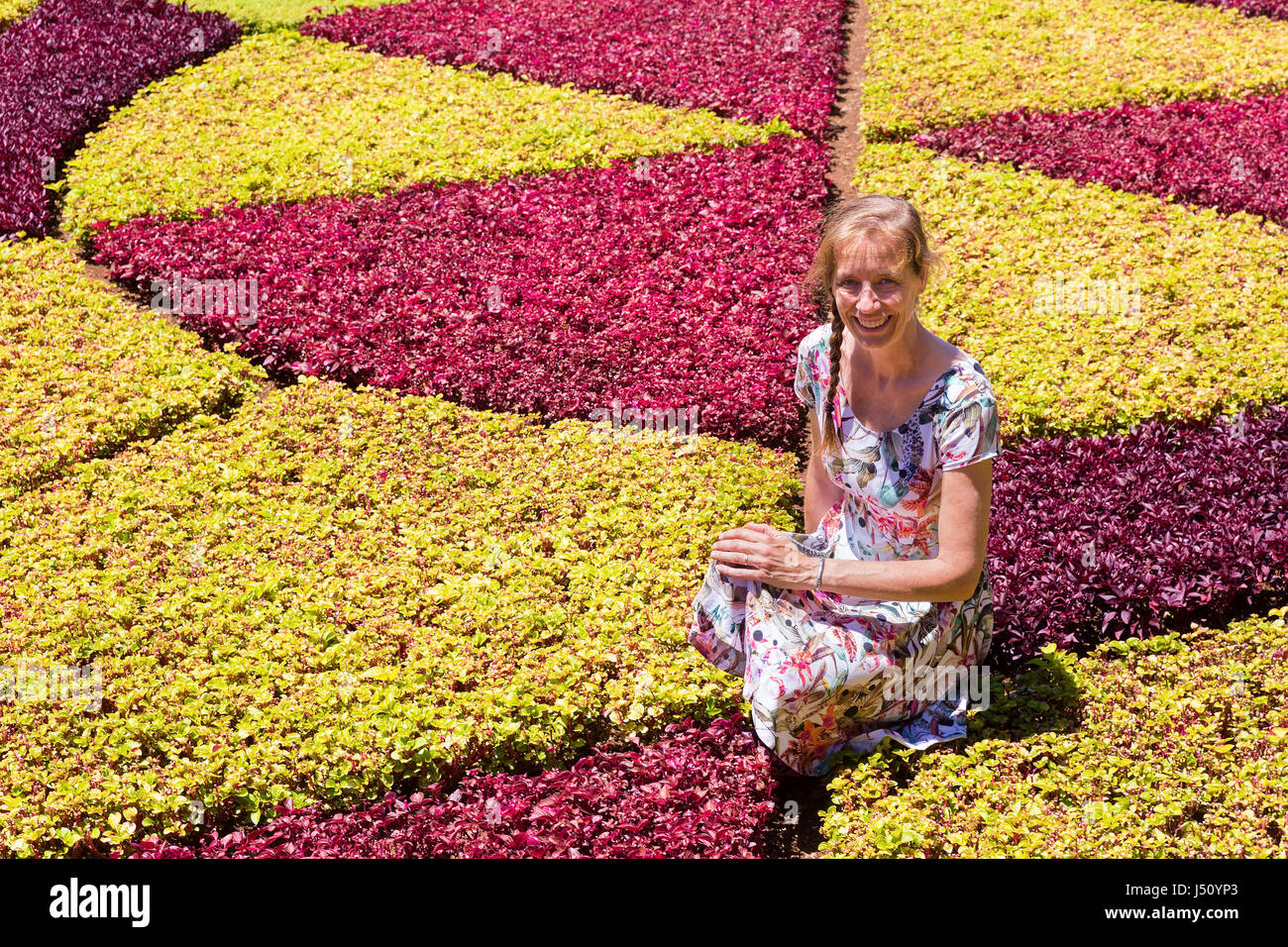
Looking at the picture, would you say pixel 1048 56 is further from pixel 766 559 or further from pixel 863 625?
pixel 766 559

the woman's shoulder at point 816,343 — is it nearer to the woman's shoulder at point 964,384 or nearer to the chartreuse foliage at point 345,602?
the woman's shoulder at point 964,384

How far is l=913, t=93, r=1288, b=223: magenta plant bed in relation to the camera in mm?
10438

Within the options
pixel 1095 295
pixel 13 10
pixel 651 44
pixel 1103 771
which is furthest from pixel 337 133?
pixel 1103 771

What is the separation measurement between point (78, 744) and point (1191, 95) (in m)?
11.6

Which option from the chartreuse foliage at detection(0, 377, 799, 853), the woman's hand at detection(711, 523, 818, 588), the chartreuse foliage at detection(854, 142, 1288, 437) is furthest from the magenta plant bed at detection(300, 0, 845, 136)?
the woman's hand at detection(711, 523, 818, 588)

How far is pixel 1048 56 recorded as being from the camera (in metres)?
13.5

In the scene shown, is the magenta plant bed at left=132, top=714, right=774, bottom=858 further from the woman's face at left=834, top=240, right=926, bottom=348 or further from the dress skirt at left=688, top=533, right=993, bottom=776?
the woman's face at left=834, top=240, right=926, bottom=348

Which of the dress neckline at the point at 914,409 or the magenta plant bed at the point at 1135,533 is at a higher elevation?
the dress neckline at the point at 914,409

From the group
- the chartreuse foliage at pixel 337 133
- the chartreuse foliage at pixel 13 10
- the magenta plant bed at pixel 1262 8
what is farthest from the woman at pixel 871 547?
the chartreuse foliage at pixel 13 10

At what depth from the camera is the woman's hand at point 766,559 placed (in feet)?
15.6

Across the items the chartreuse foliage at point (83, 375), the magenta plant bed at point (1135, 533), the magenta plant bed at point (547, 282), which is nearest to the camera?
the magenta plant bed at point (1135, 533)

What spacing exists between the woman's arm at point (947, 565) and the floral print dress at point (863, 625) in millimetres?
122

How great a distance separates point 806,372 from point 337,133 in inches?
314
